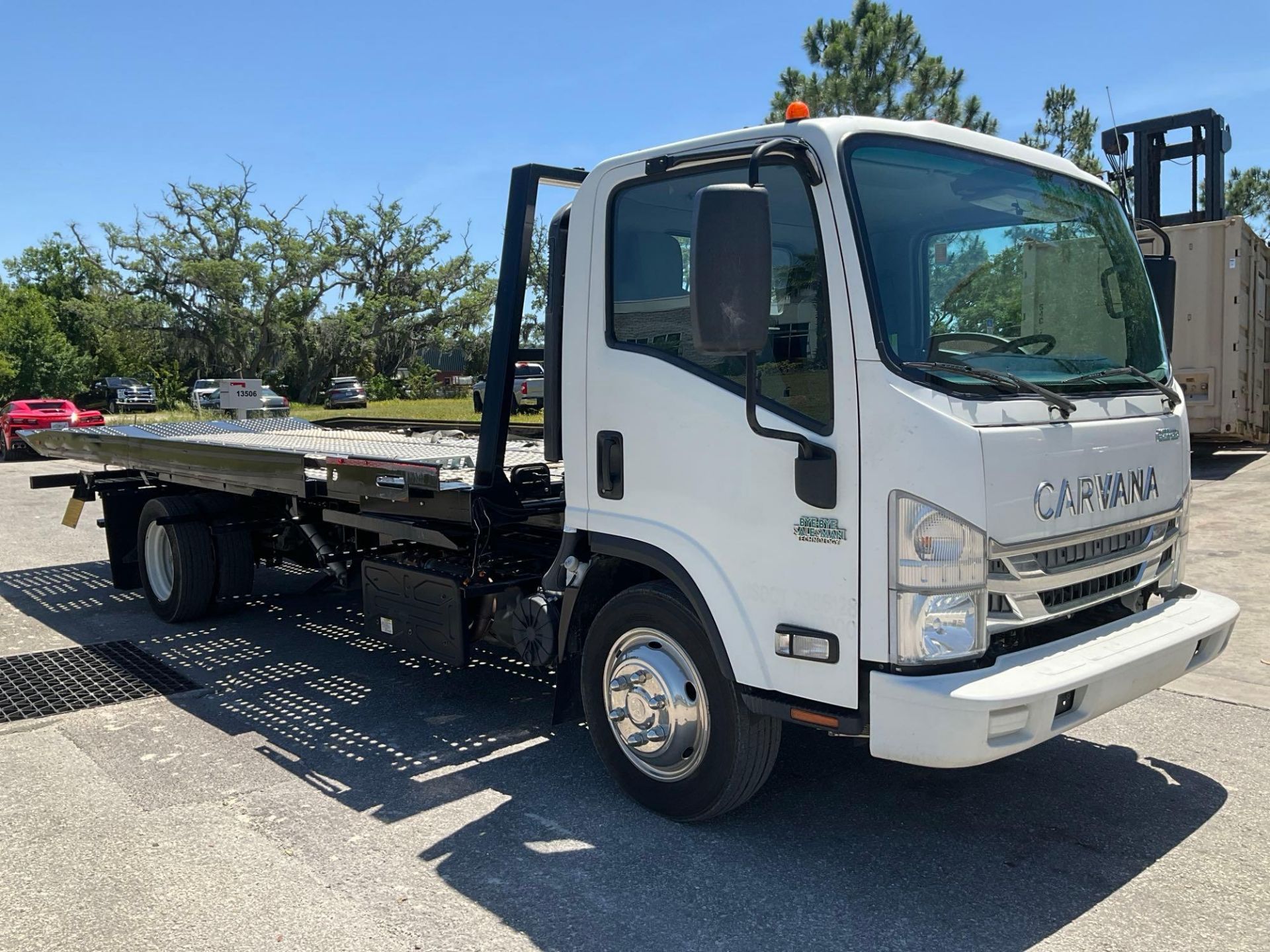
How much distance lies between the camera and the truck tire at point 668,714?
376 centimetres

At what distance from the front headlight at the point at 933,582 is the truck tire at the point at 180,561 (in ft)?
18.7

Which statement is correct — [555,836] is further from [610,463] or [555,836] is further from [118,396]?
[118,396]

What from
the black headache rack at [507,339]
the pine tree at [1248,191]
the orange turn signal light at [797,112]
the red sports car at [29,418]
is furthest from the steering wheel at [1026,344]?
the pine tree at [1248,191]

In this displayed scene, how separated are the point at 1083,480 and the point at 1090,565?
12.6 inches

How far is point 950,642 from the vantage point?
128 inches

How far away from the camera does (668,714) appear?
3.94m

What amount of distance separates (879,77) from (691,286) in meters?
26.5

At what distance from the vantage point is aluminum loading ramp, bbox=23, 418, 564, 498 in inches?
207

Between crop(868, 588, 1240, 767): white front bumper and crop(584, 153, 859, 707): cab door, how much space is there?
20 centimetres

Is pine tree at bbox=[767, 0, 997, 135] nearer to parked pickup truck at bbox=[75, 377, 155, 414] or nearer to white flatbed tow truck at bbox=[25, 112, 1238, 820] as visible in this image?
white flatbed tow truck at bbox=[25, 112, 1238, 820]

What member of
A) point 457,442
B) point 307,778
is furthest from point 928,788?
point 457,442

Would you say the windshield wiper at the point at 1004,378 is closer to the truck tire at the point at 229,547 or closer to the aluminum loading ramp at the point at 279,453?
the aluminum loading ramp at the point at 279,453

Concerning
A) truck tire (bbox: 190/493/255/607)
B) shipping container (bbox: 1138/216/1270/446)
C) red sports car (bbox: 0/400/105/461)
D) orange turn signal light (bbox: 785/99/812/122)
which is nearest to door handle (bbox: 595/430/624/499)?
orange turn signal light (bbox: 785/99/812/122)

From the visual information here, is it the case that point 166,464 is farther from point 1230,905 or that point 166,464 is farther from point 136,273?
point 136,273
